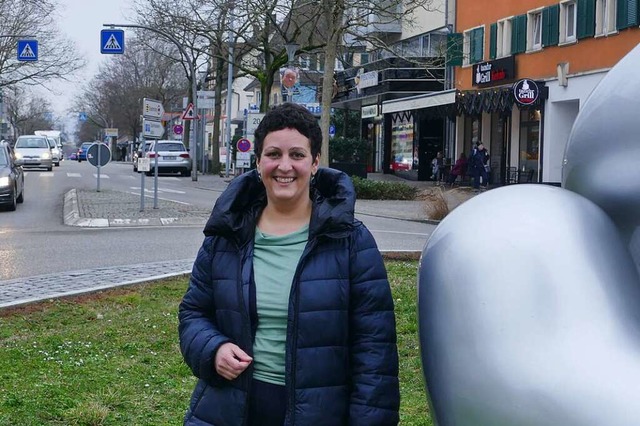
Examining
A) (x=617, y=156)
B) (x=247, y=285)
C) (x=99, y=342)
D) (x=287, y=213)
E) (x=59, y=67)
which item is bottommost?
(x=99, y=342)

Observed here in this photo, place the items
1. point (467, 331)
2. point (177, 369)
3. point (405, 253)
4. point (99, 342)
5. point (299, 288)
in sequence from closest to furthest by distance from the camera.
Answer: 1. point (467, 331)
2. point (299, 288)
3. point (177, 369)
4. point (99, 342)
5. point (405, 253)

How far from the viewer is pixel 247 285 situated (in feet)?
9.15

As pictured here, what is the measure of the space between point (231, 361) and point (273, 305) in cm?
19

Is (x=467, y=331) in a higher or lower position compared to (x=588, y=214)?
lower

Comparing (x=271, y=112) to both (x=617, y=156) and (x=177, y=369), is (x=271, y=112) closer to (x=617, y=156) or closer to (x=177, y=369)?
(x=617, y=156)

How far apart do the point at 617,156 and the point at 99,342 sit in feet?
18.7

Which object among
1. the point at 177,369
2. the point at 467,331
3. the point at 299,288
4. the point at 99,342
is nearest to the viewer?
the point at 467,331

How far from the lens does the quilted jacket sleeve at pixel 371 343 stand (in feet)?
8.82

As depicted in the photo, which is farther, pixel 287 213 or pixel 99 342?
pixel 99 342

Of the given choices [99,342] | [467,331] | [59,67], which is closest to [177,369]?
[99,342]

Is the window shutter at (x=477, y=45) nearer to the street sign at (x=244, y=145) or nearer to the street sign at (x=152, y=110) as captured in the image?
the street sign at (x=244, y=145)

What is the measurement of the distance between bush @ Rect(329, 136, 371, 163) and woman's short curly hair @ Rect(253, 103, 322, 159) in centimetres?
3454

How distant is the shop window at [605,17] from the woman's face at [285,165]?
80.7ft

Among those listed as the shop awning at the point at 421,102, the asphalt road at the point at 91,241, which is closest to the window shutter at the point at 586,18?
the shop awning at the point at 421,102
